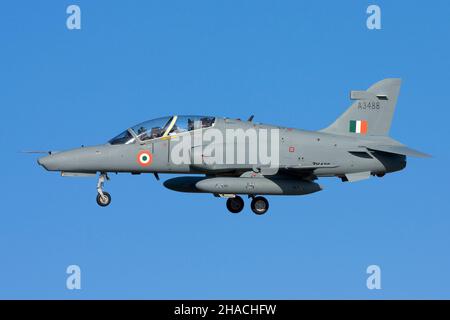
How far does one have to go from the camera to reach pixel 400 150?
39.5 metres

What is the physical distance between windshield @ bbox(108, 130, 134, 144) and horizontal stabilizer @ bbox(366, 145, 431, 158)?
832 cm

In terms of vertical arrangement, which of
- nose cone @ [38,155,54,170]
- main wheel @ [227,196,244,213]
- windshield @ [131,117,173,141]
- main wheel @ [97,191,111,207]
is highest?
windshield @ [131,117,173,141]

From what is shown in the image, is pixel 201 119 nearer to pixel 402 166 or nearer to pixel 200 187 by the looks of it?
pixel 200 187

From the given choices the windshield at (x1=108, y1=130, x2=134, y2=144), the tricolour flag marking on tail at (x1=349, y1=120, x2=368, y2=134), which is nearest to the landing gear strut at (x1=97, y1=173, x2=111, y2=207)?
the windshield at (x1=108, y1=130, x2=134, y2=144)

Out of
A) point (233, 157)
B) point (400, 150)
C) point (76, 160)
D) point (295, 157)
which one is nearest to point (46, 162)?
point (76, 160)

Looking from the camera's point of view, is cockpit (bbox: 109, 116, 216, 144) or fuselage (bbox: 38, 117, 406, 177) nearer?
fuselage (bbox: 38, 117, 406, 177)

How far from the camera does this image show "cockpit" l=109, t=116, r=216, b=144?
38875 millimetres

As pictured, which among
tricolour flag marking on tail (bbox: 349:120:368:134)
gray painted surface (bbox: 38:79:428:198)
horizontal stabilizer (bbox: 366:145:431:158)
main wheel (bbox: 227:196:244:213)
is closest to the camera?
gray painted surface (bbox: 38:79:428:198)

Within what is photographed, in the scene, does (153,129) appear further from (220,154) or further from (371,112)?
(371,112)

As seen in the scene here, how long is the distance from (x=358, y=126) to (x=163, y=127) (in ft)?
23.4

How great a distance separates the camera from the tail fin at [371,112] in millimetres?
40688

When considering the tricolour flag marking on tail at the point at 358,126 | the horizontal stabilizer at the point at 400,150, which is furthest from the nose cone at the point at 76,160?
the horizontal stabilizer at the point at 400,150

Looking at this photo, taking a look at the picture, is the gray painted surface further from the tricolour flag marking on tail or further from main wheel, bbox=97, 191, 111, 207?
main wheel, bbox=97, 191, 111, 207

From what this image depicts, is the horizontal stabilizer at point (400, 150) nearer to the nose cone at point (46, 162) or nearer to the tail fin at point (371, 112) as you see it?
the tail fin at point (371, 112)
